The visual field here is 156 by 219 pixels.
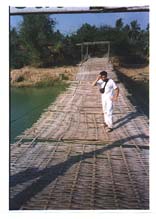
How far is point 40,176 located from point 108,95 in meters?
0.68

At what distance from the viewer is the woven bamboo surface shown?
299 cm

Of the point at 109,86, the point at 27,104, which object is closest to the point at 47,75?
the point at 27,104

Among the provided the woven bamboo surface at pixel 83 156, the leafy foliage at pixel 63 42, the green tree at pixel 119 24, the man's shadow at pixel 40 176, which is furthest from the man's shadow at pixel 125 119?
the green tree at pixel 119 24

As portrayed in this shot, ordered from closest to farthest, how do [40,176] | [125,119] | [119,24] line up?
1. [40,176]
2. [119,24]
3. [125,119]

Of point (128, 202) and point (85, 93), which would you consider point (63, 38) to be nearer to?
point (85, 93)

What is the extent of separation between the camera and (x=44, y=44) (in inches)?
131

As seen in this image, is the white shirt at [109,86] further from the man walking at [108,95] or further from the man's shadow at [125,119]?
the man's shadow at [125,119]

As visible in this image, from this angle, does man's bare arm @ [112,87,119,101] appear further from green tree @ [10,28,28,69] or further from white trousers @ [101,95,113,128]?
green tree @ [10,28,28,69]

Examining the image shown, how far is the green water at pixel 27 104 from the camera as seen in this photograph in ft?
10.4

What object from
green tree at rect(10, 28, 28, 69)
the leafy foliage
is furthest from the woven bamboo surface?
green tree at rect(10, 28, 28, 69)

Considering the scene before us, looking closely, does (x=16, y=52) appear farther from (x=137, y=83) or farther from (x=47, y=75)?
(x=137, y=83)

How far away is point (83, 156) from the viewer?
320 centimetres

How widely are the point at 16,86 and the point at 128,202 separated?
40.1 inches
